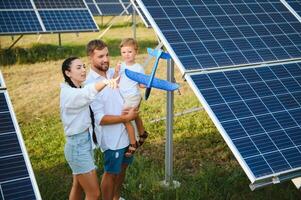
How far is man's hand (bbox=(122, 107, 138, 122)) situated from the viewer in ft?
14.6

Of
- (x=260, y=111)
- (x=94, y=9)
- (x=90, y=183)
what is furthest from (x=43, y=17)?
(x=260, y=111)

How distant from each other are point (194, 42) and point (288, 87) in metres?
1.33

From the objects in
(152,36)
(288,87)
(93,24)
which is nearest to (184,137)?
(288,87)

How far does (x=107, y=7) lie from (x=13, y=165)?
17.7m

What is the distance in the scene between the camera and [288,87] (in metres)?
4.78

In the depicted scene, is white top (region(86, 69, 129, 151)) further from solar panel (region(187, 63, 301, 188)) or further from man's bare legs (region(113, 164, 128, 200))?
solar panel (region(187, 63, 301, 188))

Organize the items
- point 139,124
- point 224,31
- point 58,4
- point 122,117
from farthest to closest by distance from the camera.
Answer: point 58,4 < point 224,31 < point 139,124 < point 122,117

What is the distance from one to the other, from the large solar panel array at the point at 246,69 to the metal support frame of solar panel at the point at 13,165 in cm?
195

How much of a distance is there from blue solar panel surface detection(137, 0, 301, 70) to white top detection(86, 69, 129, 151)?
0.92m

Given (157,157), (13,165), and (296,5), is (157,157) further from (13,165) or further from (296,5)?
(13,165)

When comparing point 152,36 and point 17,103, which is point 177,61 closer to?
point 17,103

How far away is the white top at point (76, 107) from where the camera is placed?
381 centimetres

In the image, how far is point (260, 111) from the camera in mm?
4312

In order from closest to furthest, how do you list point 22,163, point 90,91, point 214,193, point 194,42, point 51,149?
point 22,163, point 90,91, point 194,42, point 214,193, point 51,149
